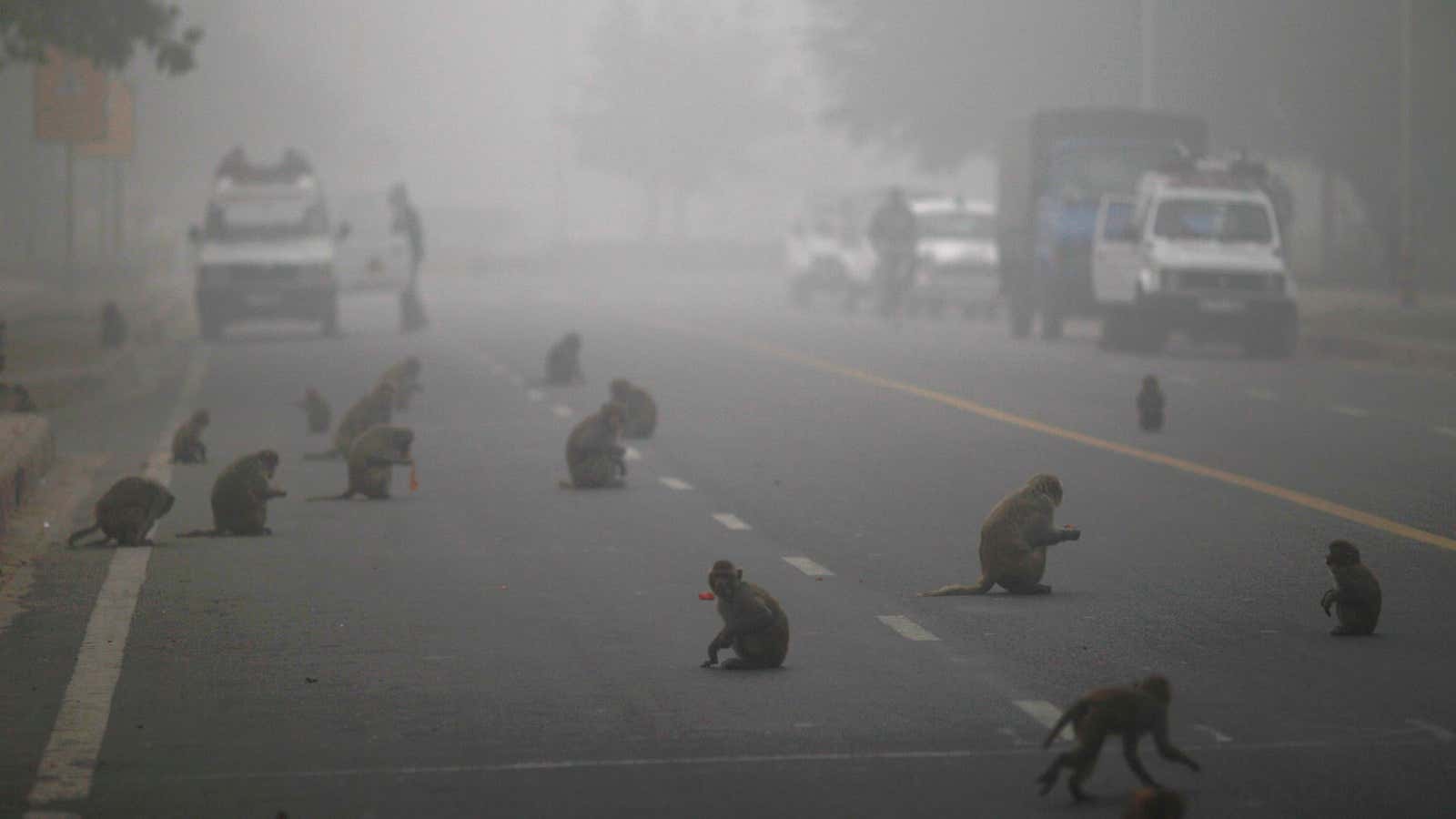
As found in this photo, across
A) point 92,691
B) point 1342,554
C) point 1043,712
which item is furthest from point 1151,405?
point 92,691

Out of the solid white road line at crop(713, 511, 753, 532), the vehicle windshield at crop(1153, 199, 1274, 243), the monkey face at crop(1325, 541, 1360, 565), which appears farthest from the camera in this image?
the vehicle windshield at crop(1153, 199, 1274, 243)

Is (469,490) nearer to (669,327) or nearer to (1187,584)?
(1187,584)

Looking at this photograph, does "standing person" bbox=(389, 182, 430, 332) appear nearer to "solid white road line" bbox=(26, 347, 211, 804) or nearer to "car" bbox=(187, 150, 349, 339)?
"car" bbox=(187, 150, 349, 339)

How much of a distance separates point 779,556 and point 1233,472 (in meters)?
5.33

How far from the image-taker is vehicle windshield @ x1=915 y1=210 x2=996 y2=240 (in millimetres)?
45906

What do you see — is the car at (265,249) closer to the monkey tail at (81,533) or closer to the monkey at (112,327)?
the monkey at (112,327)

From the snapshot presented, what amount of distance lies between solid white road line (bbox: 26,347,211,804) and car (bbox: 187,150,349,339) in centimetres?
2488

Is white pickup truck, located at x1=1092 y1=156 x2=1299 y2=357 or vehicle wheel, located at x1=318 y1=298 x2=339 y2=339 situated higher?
white pickup truck, located at x1=1092 y1=156 x2=1299 y2=357

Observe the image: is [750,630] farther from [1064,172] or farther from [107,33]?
[1064,172]

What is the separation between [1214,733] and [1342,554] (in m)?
1.89

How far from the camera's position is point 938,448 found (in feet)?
64.3

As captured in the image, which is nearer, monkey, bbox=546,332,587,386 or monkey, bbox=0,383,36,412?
monkey, bbox=0,383,36,412

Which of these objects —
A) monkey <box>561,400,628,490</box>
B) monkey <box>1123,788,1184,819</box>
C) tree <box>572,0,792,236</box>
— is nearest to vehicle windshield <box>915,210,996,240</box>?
monkey <box>561,400,628,490</box>

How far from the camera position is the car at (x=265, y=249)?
38219 millimetres
